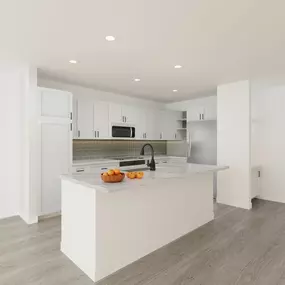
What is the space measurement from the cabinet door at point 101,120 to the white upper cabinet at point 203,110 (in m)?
2.30

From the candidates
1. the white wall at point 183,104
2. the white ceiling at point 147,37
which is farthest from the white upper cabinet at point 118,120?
the white ceiling at point 147,37

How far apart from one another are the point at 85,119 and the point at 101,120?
405 millimetres


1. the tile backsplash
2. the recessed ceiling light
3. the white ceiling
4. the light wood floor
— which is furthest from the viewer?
the tile backsplash

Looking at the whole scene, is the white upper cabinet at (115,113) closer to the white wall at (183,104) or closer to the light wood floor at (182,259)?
the white wall at (183,104)

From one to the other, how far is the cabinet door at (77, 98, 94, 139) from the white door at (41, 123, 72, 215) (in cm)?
64

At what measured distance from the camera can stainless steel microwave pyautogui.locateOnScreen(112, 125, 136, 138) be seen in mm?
5367

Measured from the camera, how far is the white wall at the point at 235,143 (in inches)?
176

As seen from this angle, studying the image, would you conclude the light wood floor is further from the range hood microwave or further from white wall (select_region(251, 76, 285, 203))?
the range hood microwave

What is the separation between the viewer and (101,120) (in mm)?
5113

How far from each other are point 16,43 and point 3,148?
85.3 inches

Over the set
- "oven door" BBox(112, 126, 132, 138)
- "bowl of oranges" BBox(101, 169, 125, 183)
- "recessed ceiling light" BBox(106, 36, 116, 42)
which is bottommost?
"bowl of oranges" BBox(101, 169, 125, 183)

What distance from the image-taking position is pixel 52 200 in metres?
3.93

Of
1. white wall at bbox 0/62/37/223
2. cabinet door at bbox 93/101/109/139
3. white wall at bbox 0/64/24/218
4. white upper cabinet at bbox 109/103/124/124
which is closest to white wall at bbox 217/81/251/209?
white upper cabinet at bbox 109/103/124/124

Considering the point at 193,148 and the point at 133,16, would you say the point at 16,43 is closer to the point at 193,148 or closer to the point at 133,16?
the point at 133,16
